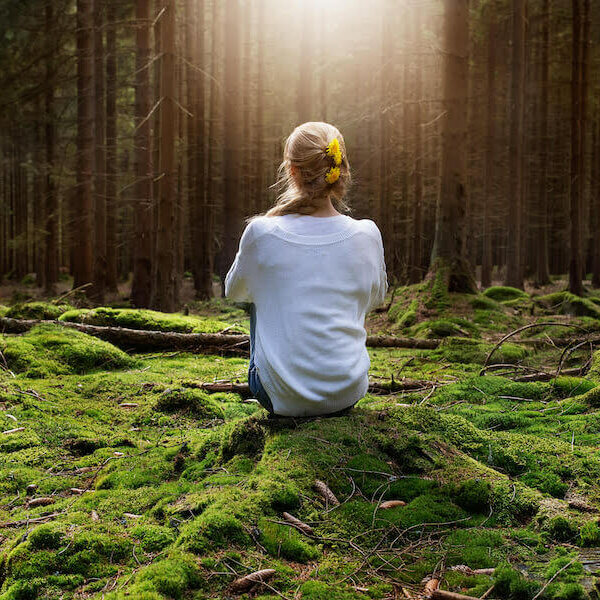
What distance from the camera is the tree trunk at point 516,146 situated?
17844mm

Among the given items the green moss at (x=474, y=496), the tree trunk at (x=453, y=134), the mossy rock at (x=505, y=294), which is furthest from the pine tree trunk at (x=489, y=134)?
the green moss at (x=474, y=496)

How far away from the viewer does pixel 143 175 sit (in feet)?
48.2

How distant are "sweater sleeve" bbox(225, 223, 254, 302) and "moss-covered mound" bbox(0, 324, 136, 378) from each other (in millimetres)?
3896

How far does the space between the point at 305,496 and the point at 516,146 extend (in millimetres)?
16728

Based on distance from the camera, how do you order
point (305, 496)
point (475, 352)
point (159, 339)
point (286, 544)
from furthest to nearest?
point (159, 339), point (475, 352), point (305, 496), point (286, 544)

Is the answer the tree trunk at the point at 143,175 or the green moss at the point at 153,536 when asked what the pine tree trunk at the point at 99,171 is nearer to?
the tree trunk at the point at 143,175

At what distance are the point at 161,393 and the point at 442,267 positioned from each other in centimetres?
654

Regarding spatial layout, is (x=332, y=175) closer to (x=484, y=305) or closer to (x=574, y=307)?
(x=484, y=305)

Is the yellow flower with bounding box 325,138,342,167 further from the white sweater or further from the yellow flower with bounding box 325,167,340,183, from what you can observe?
the white sweater

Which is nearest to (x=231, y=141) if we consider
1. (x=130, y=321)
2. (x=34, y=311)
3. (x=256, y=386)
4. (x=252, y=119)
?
(x=252, y=119)

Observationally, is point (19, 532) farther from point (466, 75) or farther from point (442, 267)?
point (466, 75)

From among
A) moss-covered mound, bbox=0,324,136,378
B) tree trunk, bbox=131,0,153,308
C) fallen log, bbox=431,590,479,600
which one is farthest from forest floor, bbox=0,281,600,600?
tree trunk, bbox=131,0,153,308

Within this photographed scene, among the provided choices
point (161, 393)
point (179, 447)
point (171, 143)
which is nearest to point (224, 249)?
Result: point (171, 143)

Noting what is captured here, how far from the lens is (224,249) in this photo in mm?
19219
